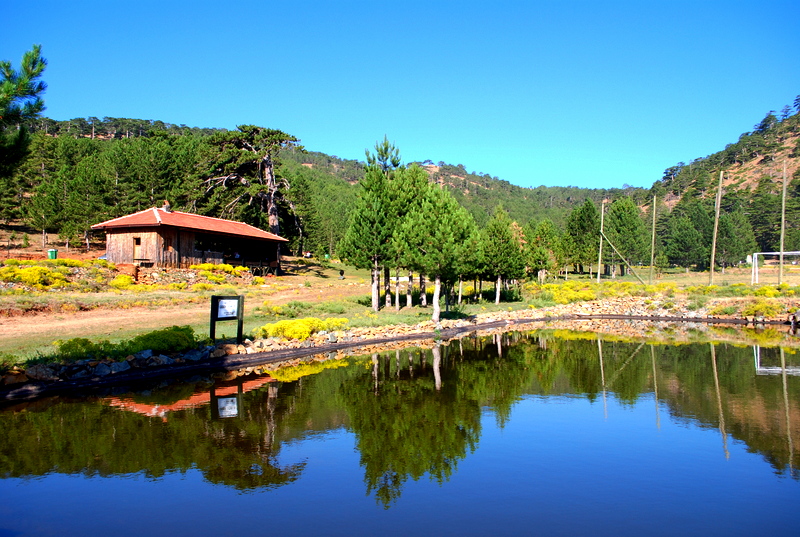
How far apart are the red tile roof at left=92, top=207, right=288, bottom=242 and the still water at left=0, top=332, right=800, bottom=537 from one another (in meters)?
25.9

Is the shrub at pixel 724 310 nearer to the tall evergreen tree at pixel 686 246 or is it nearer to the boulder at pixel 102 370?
the boulder at pixel 102 370

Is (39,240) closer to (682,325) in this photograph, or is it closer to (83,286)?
(83,286)

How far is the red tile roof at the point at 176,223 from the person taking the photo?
3809 cm

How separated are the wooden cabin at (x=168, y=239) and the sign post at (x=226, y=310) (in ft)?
71.3

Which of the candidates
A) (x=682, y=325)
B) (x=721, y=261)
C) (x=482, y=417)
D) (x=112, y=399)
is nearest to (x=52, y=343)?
(x=112, y=399)

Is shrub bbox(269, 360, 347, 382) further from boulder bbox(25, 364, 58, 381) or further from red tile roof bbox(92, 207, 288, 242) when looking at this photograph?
red tile roof bbox(92, 207, 288, 242)

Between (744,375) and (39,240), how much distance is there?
212 feet

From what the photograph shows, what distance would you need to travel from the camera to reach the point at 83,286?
96.1ft

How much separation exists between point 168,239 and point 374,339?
22363 mm

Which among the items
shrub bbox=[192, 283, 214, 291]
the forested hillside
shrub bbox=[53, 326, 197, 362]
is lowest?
shrub bbox=[53, 326, 197, 362]

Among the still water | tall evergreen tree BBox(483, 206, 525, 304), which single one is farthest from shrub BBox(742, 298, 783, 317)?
the still water

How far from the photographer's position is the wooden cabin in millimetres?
37906

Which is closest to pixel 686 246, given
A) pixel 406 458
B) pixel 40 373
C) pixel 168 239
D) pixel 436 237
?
pixel 436 237

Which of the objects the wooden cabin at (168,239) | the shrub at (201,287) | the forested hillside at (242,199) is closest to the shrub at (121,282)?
the shrub at (201,287)
